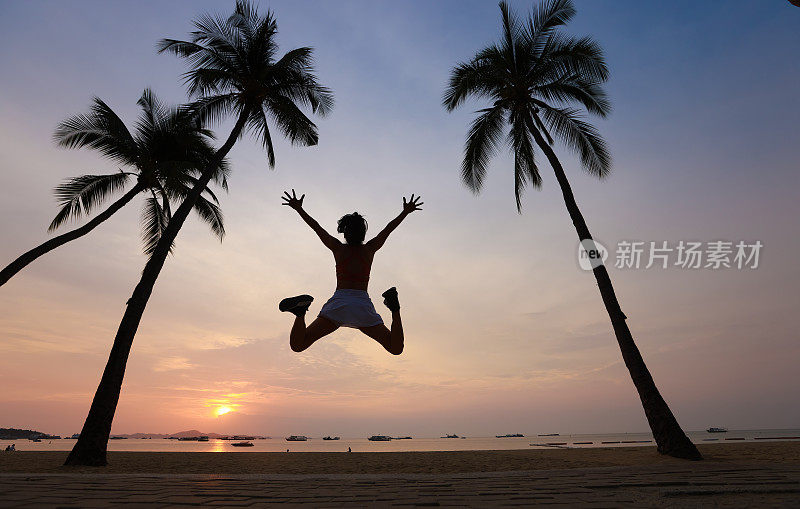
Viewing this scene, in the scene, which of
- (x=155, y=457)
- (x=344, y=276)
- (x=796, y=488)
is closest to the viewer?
(x=796, y=488)

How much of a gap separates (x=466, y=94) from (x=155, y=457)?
14572 mm

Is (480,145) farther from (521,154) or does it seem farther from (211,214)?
(211,214)

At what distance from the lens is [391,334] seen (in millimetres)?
4945

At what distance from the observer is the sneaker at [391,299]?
4.98 m

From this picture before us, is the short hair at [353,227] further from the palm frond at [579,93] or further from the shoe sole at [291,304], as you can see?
the palm frond at [579,93]

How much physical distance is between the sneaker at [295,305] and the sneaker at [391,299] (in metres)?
0.76

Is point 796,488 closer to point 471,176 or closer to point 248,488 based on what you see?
point 248,488

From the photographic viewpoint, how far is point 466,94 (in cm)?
1642

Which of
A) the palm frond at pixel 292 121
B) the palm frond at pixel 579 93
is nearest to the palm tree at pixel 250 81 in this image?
the palm frond at pixel 292 121

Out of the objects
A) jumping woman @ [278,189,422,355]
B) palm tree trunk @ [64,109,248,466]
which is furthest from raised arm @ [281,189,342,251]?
palm tree trunk @ [64,109,248,466]

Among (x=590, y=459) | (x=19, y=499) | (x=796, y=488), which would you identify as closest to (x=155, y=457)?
(x=590, y=459)

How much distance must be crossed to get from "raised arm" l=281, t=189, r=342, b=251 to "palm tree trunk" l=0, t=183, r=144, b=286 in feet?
38.7

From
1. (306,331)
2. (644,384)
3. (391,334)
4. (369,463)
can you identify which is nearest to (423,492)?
(391,334)

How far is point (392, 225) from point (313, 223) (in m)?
0.86
